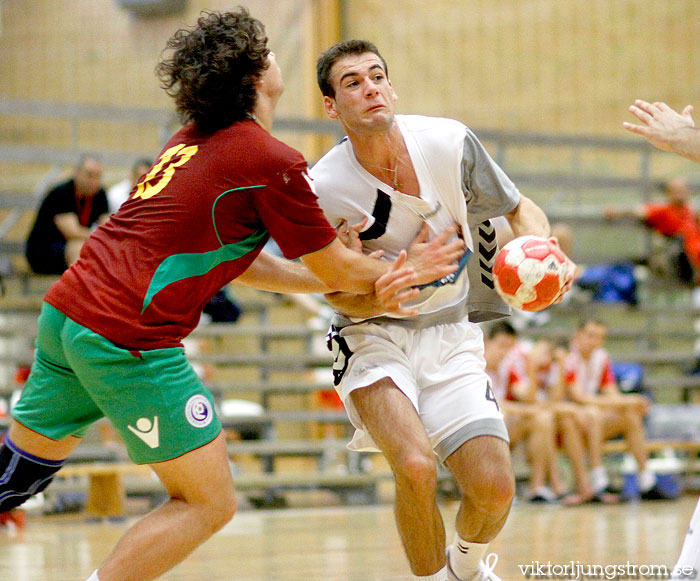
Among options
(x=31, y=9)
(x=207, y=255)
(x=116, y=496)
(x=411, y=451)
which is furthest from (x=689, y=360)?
(x=31, y=9)

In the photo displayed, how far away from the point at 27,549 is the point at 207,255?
3641 mm

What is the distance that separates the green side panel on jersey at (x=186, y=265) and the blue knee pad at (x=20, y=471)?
2.11ft

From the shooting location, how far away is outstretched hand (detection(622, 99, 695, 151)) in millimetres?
3322

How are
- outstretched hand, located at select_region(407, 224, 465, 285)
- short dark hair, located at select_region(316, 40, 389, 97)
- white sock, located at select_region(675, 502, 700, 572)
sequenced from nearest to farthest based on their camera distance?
white sock, located at select_region(675, 502, 700, 572) < outstretched hand, located at select_region(407, 224, 465, 285) < short dark hair, located at select_region(316, 40, 389, 97)

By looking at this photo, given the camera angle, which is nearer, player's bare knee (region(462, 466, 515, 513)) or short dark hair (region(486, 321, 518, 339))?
player's bare knee (region(462, 466, 515, 513))

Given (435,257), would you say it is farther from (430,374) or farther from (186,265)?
(186,265)

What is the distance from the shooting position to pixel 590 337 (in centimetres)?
883

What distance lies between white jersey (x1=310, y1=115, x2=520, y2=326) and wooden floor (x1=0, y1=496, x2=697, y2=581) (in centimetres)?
175

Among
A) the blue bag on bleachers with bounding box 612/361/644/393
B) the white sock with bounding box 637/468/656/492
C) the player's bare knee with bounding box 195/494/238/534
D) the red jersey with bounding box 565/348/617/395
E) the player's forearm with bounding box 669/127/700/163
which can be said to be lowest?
the white sock with bounding box 637/468/656/492

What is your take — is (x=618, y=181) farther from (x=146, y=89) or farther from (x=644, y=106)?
(x=644, y=106)

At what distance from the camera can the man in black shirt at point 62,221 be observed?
8.41m

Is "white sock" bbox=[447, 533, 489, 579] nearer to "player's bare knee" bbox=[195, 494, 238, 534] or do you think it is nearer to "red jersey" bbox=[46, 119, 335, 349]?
"player's bare knee" bbox=[195, 494, 238, 534]

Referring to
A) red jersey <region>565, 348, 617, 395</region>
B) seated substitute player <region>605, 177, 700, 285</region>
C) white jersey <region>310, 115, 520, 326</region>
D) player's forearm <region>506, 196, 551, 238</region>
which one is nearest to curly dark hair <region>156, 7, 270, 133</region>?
white jersey <region>310, 115, 520, 326</region>

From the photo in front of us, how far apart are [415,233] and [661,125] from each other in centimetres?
97
